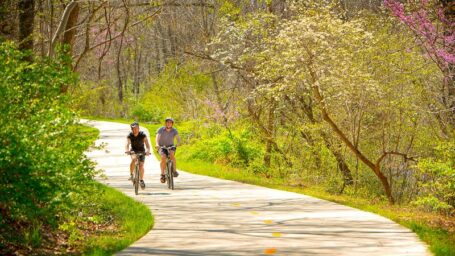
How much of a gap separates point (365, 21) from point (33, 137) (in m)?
17.1

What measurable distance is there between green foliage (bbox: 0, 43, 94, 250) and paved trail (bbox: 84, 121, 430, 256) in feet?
4.04

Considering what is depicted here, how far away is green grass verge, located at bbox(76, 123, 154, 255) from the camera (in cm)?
1074

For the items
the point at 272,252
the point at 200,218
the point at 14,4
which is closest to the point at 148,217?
the point at 200,218

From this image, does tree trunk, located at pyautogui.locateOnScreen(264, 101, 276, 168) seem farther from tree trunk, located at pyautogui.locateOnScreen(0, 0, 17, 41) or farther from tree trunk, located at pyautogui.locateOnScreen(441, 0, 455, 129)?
tree trunk, located at pyautogui.locateOnScreen(0, 0, 17, 41)

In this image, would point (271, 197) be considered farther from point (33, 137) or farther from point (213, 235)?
point (33, 137)

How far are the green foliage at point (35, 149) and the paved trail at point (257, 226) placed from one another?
4.04 feet

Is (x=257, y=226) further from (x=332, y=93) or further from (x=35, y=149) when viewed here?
(x=332, y=93)

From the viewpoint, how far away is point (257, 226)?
42.4ft

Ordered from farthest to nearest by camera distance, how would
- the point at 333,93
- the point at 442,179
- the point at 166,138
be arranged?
the point at 333,93 → the point at 166,138 → the point at 442,179

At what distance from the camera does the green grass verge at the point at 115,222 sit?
10742 mm

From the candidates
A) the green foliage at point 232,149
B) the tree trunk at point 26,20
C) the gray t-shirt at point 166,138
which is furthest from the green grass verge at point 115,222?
the green foliage at point 232,149

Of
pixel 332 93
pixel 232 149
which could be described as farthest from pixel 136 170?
pixel 232 149

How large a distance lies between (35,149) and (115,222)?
15.2 feet

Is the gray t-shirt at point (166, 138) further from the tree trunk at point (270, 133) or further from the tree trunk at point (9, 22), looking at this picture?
the tree trunk at point (270, 133)
